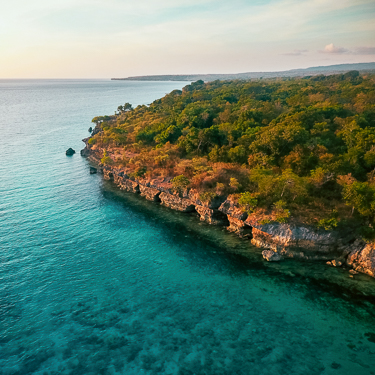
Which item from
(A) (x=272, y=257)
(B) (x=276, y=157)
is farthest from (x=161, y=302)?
(B) (x=276, y=157)

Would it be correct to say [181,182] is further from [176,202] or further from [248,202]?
[248,202]

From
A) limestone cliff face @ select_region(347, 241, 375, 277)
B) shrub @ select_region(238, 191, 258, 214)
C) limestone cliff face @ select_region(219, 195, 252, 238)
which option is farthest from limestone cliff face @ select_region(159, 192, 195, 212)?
limestone cliff face @ select_region(347, 241, 375, 277)

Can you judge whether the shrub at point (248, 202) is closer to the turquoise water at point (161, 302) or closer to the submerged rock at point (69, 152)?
the turquoise water at point (161, 302)

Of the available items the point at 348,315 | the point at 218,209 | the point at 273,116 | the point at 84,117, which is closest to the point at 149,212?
the point at 218,209

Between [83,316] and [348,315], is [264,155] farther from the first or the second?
[83,316]

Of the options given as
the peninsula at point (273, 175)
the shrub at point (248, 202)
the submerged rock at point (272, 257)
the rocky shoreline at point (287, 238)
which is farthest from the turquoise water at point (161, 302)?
the shrub at point (248, 202)
